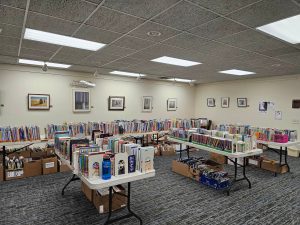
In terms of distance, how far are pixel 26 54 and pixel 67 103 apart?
2385mm

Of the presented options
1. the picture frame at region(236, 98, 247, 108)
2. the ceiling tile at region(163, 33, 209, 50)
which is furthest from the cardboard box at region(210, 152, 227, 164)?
the ceiling tile at region(163, 33, 209, 50)

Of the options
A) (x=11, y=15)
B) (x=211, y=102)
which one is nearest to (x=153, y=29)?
(x=11, y=15)

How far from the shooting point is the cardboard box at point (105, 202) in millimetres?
3037

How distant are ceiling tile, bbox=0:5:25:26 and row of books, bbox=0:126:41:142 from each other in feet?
9.11

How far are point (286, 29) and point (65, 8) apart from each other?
2.92 metres

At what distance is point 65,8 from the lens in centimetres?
224

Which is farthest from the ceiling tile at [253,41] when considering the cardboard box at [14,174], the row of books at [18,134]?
the cardboard box at [14,174]

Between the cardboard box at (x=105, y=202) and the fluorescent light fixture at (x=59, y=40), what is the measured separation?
2.52 meters

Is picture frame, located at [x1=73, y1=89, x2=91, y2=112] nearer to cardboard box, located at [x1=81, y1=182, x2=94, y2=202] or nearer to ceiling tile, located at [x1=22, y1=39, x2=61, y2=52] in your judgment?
ceiling tile, located at [x1=22, y1=39, x2=61, y2=52]

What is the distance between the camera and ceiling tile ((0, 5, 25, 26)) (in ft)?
7.51

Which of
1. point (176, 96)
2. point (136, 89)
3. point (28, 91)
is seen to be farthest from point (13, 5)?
point (176, 96)

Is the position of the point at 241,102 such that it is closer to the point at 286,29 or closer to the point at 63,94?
the point at 286,29

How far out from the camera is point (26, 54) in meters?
4.41

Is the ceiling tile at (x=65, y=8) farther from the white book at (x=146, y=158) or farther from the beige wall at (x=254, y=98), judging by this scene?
the beige wall at (x=254, y=98)
